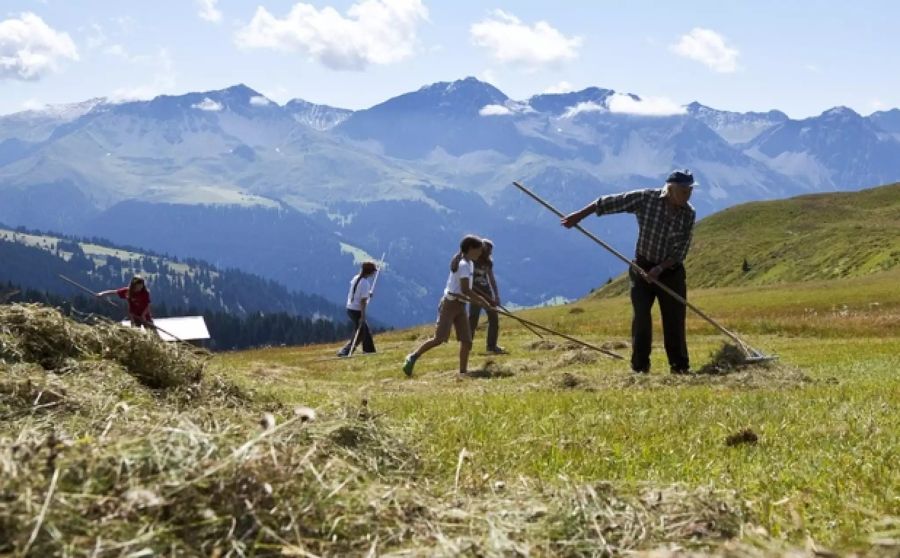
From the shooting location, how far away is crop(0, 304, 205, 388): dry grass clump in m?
8.57

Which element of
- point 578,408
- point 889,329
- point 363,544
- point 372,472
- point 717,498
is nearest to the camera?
point 363,544

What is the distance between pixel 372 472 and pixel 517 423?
4014mm

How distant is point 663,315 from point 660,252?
3.90 feet

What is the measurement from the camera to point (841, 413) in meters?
9.08

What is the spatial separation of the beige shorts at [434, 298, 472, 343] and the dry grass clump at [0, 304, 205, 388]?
31.9 feet

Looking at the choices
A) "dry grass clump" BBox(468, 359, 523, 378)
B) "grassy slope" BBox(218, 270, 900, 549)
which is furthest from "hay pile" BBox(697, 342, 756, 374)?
"dry grass clump" BBox(468, 359, 523, 378)

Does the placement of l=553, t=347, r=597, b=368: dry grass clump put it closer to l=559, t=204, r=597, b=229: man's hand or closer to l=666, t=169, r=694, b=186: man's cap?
l=559, t=204, r=597, b=229: man's hand

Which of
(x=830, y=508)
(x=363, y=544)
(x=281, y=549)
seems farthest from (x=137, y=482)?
(x=830, y=508)

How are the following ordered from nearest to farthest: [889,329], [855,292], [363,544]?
[363,544], [889,329], [855,292]

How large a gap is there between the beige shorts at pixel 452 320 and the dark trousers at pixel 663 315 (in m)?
4.45

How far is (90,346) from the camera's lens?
9.10 meters

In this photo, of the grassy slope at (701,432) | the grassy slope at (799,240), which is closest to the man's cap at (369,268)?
the grassy slope at (701,432)

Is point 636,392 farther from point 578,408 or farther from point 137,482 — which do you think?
point 137,482

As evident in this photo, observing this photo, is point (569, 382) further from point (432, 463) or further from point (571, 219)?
point (432, 463)
